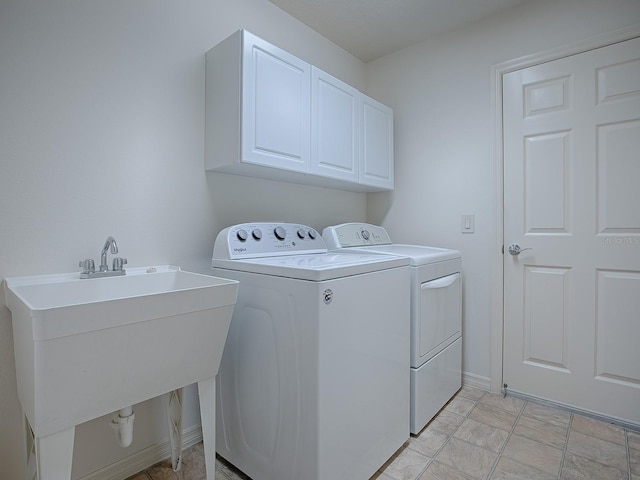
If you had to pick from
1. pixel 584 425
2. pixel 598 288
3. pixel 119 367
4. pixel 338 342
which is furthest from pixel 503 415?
pixel 119 367

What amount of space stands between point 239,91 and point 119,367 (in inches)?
47.2

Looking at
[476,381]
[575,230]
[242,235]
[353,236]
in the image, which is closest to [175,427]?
[242,235]

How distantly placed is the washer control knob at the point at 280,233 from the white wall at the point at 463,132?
3.74 feet

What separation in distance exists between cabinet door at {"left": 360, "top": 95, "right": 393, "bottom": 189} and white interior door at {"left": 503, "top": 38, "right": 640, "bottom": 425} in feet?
2.53

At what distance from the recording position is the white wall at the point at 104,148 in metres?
1.18

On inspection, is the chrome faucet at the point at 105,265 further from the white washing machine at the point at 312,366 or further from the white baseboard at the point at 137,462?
the white baseboard at the point at 137,462

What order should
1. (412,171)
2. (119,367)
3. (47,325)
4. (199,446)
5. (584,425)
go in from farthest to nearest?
(412,171)
(584,425)
(199,446)
(119,367)
(47,325)

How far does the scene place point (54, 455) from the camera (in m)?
0.91

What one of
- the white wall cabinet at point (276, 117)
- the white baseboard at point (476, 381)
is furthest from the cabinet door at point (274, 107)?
the white baseboard at point (476, 381)

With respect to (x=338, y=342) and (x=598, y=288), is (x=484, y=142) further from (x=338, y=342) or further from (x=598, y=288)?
(x=338, y=342)

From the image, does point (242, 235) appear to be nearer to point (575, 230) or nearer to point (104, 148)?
point (104, 148)

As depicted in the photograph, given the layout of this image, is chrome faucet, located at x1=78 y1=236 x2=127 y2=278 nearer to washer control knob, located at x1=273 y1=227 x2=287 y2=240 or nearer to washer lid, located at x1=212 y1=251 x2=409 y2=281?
washer lid, located at x1=212 y1=251 x2=409 y2=281

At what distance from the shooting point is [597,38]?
1837 millimetres

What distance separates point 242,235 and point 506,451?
1.65m
